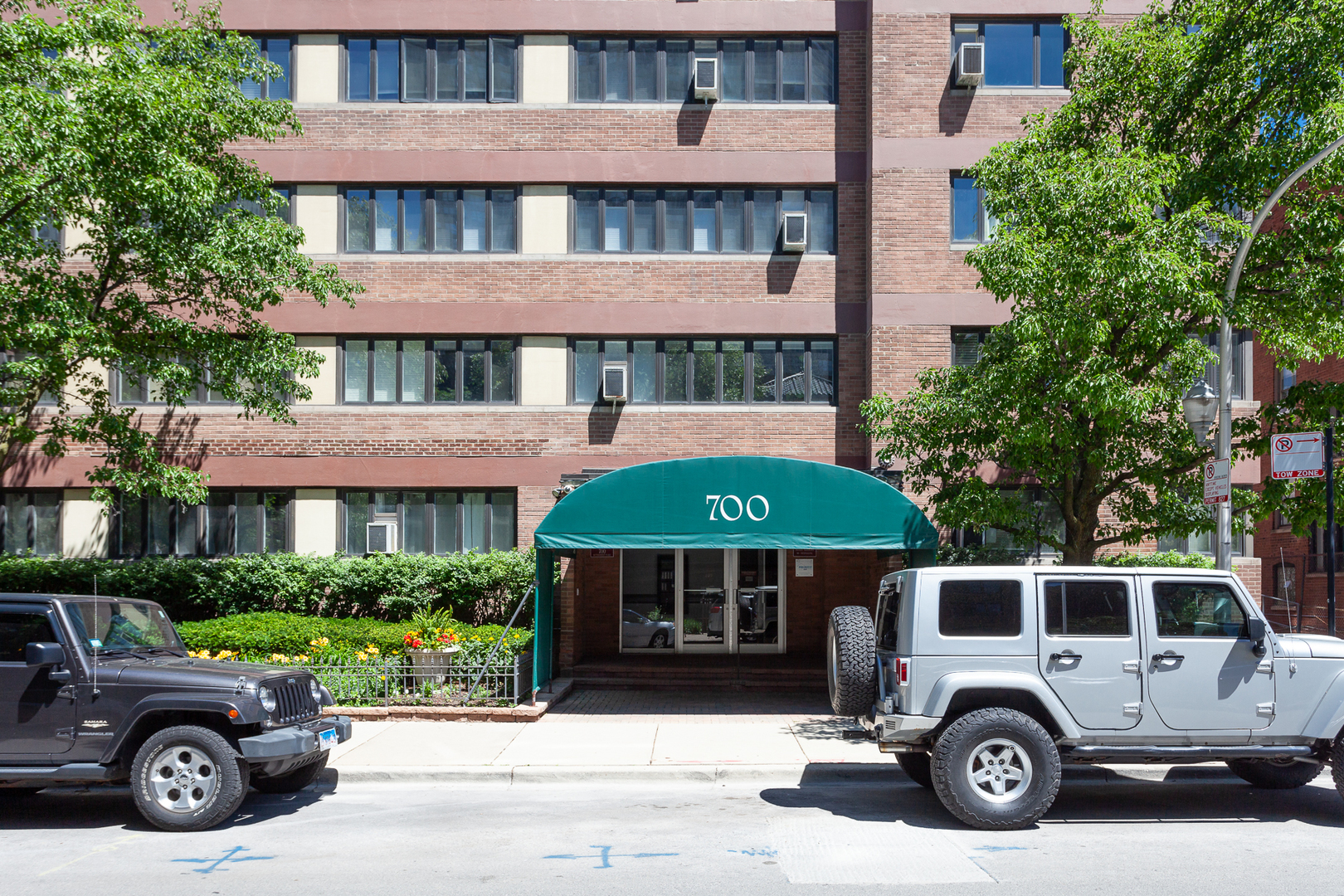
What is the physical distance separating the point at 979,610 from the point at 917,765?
7.04ft

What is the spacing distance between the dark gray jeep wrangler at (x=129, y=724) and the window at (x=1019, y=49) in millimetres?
16469

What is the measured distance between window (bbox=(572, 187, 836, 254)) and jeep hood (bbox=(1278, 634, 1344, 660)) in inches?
460

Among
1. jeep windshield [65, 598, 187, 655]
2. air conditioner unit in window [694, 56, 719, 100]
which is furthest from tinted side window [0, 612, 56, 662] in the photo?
air conditioner unit in window [694, 56, 719, 100]

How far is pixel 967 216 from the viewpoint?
18094 mm

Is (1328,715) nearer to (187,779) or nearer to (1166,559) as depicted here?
(1166,559)

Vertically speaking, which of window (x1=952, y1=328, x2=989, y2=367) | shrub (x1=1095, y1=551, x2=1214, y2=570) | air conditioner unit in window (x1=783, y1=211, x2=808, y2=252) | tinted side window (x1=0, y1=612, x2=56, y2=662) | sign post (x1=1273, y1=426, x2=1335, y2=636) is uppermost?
air conditioner unit in window (x1=783, y1=211, x2=808, y2=252)

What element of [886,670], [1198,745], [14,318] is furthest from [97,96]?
[1198,745]

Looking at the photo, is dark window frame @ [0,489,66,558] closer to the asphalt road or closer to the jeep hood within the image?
the asphalt road

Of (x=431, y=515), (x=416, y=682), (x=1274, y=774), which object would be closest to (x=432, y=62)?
(x=431, y=515)

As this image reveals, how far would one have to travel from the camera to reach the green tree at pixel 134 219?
477 inches

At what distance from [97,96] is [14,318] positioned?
3.13m

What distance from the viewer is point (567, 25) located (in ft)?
60.6

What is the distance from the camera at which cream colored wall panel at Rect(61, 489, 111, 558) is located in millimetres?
18094

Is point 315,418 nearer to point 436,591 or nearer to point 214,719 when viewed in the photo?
point 436,591
